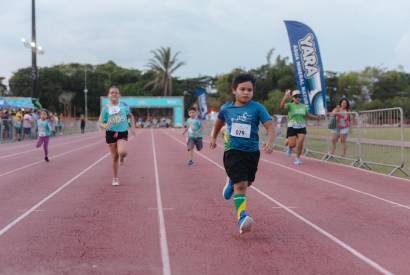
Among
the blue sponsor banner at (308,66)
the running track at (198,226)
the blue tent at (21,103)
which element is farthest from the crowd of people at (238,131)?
the blue tent at (21,103)

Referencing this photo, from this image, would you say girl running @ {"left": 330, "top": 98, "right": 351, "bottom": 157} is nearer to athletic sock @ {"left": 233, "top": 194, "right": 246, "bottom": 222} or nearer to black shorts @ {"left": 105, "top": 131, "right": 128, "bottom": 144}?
black shorts @ {"left": 105, "top": 131, "right": 128, "bottom": 144}

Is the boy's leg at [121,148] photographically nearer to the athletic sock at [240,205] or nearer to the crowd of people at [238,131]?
the crowd of people at [238,131]

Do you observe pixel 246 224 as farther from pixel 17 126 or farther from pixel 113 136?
pixel 17 126

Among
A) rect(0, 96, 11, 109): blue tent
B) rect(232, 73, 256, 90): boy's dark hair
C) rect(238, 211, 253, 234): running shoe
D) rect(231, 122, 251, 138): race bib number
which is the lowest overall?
rect(238, 211, 253, 234): running shoe

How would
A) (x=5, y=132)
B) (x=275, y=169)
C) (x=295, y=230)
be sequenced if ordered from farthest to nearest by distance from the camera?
(x=5, y=132) → (x=275, y=169) → (x=295, y=230)

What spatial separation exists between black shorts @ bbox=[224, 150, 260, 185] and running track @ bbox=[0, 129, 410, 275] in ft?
2.15

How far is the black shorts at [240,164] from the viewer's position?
5.85 meters

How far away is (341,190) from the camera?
9.35 m

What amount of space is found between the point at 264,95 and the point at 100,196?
6931 cm

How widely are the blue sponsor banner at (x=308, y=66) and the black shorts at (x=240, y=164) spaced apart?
12.3 metres

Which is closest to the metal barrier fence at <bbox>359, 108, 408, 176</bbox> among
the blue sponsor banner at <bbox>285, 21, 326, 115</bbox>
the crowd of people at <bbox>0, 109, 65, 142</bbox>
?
the blue sponsor banner at <bbox>285, 21, 326, 115</bbox>

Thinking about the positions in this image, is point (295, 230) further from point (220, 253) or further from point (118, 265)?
point (118, 265)

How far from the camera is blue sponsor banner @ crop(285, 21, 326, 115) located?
17.8m

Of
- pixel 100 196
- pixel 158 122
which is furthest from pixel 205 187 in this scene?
pixel 158 122
